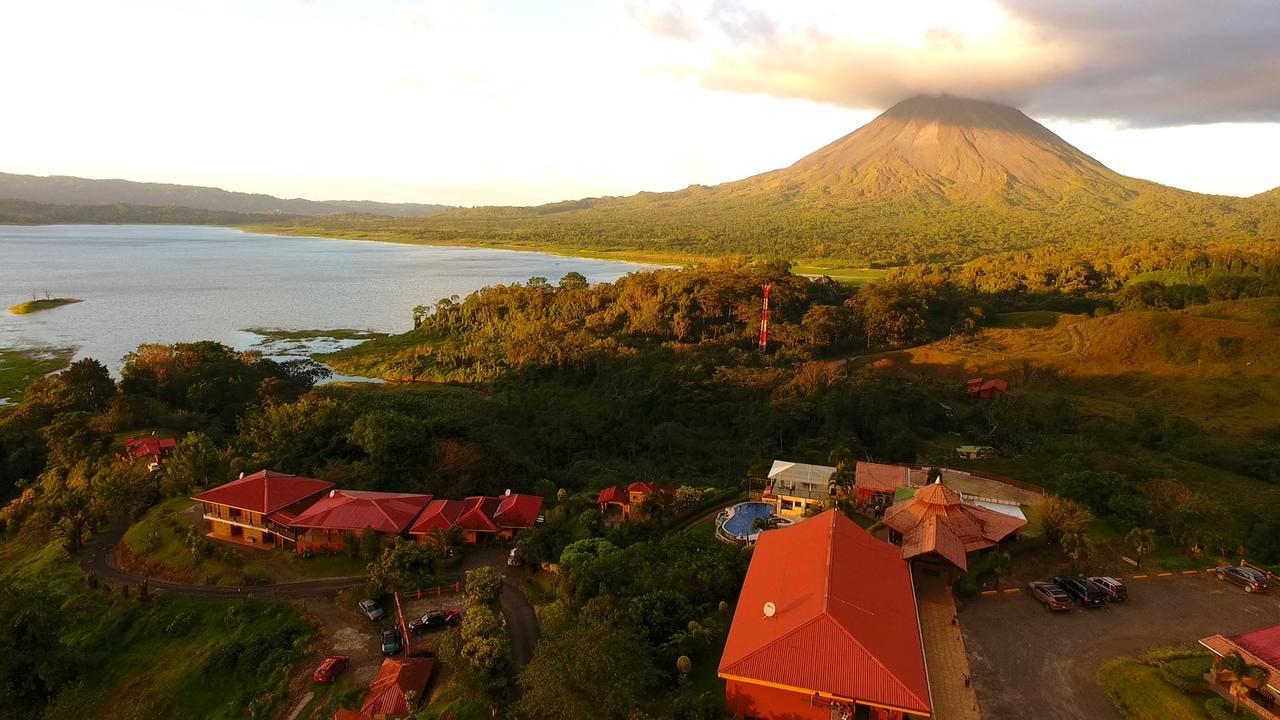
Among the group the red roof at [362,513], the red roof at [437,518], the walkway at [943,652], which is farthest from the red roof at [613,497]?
the walkway at [943,652]

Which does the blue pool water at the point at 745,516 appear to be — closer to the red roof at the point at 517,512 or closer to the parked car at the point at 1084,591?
the red roof at the point at 517,512

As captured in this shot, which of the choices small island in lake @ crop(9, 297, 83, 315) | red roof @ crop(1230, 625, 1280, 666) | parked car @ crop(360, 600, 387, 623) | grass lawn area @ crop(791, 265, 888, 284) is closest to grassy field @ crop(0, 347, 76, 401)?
small island in lake @ crop(9, 297, 83, 315)

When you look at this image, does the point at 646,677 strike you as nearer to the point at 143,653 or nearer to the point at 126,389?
the point at 143,653

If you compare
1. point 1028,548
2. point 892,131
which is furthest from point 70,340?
point 892,131

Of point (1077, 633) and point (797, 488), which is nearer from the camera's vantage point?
point (1077, 633)

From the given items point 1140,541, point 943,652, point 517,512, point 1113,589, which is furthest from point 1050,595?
point 517,512

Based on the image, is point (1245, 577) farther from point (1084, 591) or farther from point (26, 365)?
point (26, 365)

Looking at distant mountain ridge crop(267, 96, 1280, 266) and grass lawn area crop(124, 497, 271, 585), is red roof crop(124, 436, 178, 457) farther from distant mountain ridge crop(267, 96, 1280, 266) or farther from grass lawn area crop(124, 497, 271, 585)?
distant mountain ridge crop(267, 96, 1280, 266)
